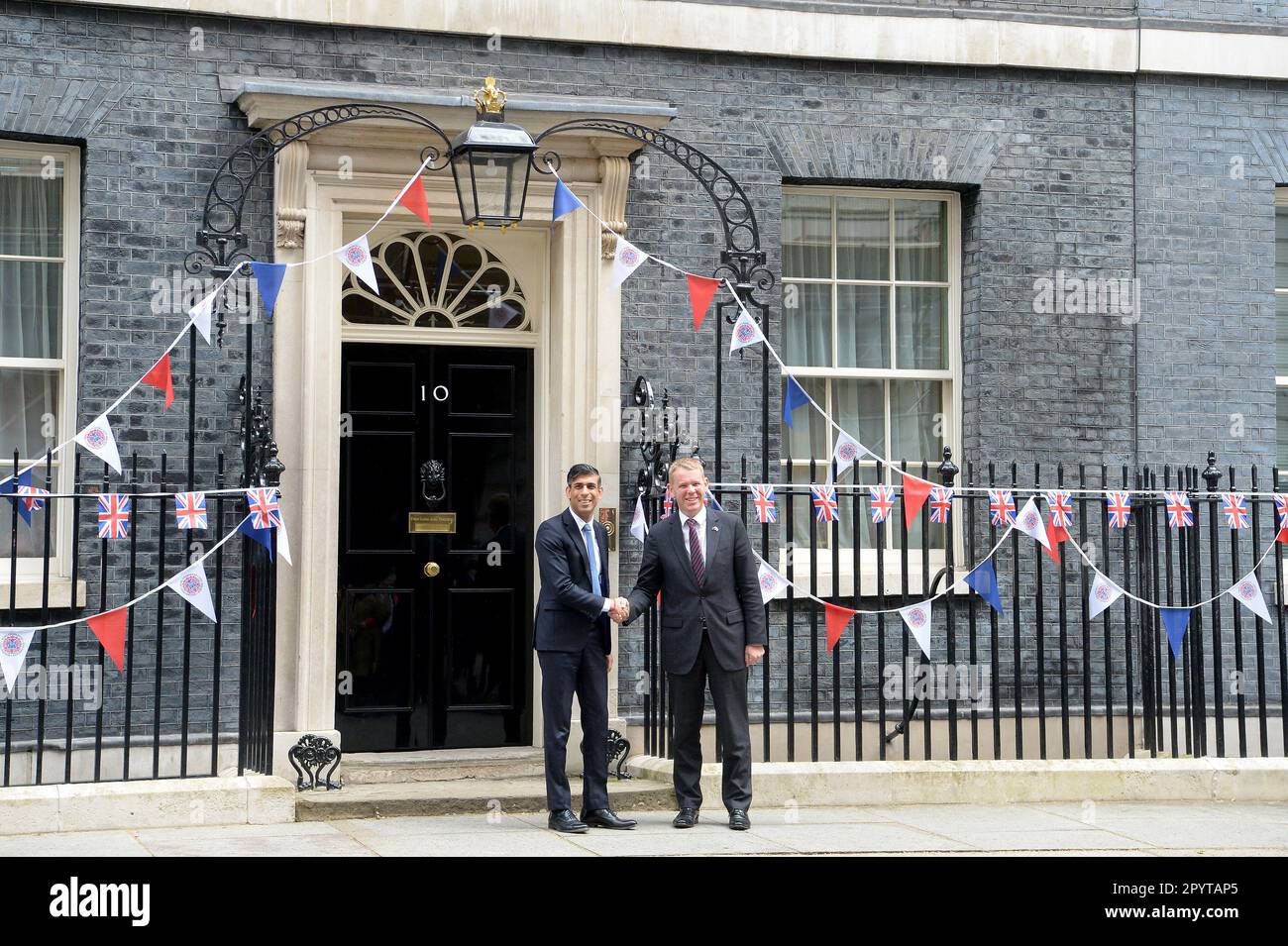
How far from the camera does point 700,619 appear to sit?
819cm

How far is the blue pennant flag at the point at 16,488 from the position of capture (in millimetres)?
7922

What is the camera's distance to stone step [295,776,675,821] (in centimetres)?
834

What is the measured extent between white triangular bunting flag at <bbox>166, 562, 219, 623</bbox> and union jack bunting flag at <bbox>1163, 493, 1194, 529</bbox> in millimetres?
5181

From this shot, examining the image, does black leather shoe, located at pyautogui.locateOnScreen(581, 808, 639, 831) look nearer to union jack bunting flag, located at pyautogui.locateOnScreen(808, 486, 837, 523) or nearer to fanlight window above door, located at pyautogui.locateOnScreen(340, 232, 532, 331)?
union jack bunting flag, located at pyautogui.locateOnScreen(808, 486, 837, 523)

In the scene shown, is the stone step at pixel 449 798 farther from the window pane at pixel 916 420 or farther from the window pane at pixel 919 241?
the window pane at pixel 919 241

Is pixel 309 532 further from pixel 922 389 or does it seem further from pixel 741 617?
pixel 922 389

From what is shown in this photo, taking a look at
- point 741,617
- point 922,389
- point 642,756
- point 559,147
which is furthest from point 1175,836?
point 559,147

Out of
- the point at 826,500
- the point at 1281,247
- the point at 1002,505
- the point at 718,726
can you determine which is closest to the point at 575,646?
the point at 718,726

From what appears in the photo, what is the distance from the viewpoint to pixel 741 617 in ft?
27.2

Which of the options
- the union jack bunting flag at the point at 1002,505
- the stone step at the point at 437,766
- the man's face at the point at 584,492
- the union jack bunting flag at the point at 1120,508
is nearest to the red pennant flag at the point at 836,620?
the union jack bunting flag at the point at 1002,505

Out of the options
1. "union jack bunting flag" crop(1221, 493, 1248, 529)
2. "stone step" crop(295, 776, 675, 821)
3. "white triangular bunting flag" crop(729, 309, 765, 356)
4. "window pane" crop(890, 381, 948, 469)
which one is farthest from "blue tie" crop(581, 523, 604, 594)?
"union jack bunting flag" crop(1221, 493, 1248, 529)

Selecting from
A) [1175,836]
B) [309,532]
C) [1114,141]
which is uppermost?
[1114,141]

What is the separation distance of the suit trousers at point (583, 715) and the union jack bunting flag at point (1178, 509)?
134 inches

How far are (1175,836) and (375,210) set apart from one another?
17.9ft
